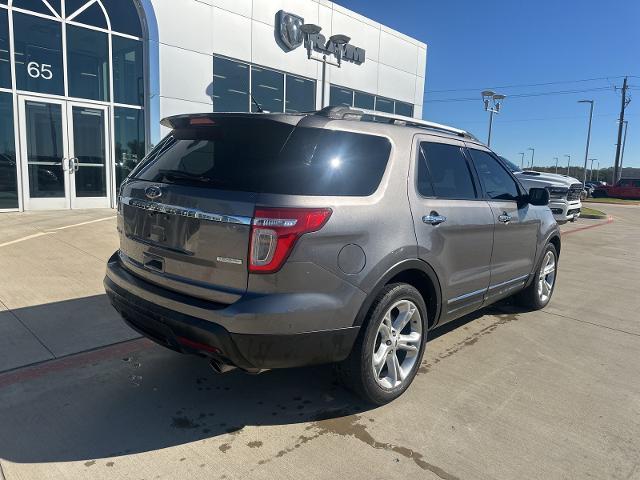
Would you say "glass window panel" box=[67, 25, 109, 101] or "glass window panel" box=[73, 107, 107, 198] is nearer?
"glass window panel" box=[67, 25, 109, 101]

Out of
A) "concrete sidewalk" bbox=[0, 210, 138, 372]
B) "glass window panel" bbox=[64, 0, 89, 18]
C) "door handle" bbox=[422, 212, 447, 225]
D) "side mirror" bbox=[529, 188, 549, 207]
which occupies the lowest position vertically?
"concrete sidewalk" bbox=[0, 210, 138, 372]

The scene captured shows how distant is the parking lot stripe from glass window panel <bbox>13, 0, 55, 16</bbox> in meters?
9.54

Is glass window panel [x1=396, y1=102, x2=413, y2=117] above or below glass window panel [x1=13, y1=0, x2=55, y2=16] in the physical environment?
below

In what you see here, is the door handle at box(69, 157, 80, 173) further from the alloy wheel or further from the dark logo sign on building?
the alloy wheel

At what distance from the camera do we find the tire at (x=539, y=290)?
5.34 metres

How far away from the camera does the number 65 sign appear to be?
10.5 metres

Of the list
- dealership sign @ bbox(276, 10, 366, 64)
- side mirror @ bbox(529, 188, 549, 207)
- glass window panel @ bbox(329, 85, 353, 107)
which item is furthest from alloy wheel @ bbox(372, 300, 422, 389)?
glass window panel @ bbox(329, 85, 353, 107)

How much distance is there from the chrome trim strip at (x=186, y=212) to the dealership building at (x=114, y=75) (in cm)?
649

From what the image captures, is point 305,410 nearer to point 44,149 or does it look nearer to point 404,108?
point 44,149

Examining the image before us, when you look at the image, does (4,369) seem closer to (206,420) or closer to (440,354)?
(206,420)

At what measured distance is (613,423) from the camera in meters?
3.10

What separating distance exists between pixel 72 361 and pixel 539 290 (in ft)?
15.2

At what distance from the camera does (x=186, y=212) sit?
2.78 meters

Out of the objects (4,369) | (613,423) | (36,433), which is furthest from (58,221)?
(613,423)
